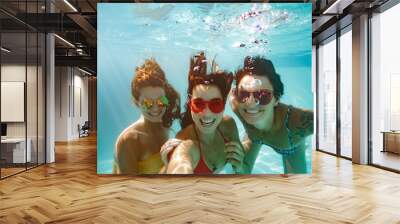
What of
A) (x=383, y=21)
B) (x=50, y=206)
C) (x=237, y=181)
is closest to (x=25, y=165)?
(x=50, y=206)

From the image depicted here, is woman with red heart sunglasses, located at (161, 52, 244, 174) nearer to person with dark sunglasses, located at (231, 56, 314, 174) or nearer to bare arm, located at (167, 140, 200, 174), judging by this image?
bare arm, located at (167, 140, 200, 174)

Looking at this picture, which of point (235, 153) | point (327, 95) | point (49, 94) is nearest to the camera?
point (235, 153)

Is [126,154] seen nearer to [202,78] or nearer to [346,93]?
[202,78]

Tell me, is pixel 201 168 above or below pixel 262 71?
below

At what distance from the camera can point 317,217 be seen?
13.4 ft

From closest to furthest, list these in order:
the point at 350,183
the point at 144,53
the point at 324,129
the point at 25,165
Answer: the point at 350,183
the point at 144,53
the point at 25,165
the point at 324,129

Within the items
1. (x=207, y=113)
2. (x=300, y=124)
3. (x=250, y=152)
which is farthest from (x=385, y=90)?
(x=207, y=113)

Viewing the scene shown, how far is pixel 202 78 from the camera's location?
659 centimetres

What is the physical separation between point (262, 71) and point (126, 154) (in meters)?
2.78

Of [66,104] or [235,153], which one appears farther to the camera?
[66,104]

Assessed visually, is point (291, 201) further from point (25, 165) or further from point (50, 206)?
point (25, 165)

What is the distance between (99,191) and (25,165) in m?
3.00

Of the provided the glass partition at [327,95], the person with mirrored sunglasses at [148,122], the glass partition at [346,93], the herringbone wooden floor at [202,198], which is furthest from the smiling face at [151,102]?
the glass partition at [327,95]

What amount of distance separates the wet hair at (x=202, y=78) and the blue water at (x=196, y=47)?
105 millimetres
